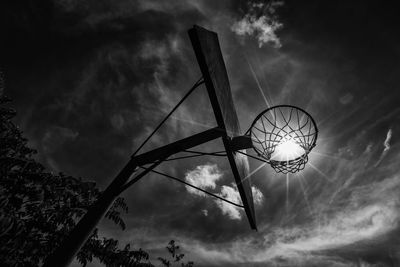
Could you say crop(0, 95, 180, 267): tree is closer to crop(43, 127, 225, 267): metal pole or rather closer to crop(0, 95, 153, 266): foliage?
crop(0, 95, 153, 266): foliage

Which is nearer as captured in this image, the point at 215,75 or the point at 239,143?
the point at 215,75

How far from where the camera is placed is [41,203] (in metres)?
5.39

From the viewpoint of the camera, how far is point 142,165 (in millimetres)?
3746

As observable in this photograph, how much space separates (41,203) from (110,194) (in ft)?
10.9

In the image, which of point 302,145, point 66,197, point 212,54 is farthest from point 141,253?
point 212,54

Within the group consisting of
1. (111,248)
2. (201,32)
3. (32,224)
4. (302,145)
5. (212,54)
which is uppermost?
(302,145)

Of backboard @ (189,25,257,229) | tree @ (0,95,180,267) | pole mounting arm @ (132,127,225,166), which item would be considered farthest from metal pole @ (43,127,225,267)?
tree @ (0,95,180,267)

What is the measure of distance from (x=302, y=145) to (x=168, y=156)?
116 inches

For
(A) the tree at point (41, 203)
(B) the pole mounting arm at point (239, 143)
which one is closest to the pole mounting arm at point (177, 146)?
(B) the pole mounting arm at point (239, 143)

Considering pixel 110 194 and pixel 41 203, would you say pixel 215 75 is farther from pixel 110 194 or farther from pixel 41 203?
pixel 41 203

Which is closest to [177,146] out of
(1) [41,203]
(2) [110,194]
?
(2) [110,194]

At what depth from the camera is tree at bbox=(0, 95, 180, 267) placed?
494 centimetres

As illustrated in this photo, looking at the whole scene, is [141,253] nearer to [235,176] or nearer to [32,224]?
[32,224]

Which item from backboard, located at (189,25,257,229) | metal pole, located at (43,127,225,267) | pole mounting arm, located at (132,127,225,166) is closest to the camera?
metal pole, located at (43,127,225,267)
